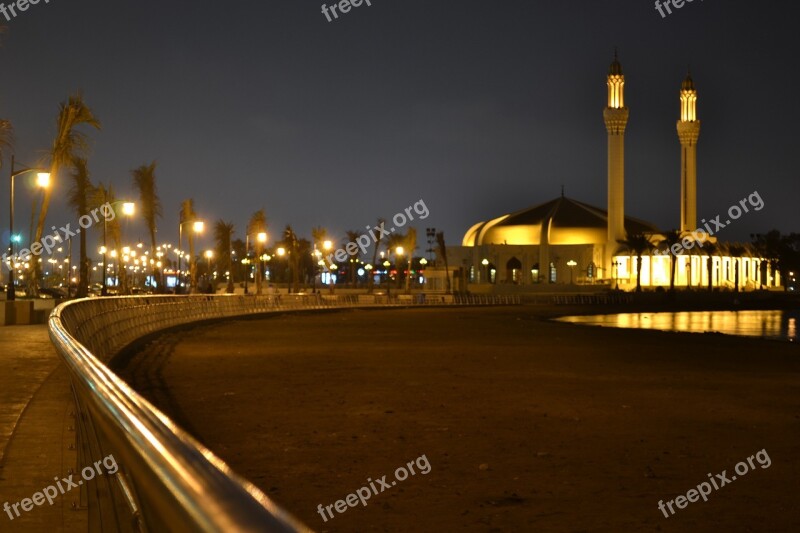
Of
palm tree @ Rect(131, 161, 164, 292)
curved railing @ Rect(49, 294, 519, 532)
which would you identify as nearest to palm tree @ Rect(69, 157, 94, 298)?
palm tree @ Rect(131, 161, 164, 292)

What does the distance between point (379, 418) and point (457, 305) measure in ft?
205

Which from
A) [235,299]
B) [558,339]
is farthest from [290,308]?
[558,339]

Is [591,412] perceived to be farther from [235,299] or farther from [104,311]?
[235,299]

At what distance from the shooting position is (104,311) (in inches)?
866

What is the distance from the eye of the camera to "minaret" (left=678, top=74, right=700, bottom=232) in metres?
113

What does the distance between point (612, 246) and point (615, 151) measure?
1086 centimetres

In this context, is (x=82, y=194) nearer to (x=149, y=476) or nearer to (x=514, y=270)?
(x=149, y=476)

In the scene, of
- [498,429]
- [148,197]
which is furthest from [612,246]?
[498,429]

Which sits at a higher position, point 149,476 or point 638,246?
point 638,246

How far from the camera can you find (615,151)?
10562 cm

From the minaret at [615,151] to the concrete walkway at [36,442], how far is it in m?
93.4

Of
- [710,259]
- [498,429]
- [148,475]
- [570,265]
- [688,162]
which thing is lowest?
[498,429]

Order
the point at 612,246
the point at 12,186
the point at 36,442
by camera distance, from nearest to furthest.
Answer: the point at 36,442 < the point at 12,186 < the point at 612,246

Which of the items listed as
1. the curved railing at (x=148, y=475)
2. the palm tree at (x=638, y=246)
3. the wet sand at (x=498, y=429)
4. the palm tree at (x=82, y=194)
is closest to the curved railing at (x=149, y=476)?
the curved railing at (x=148, y=475)
